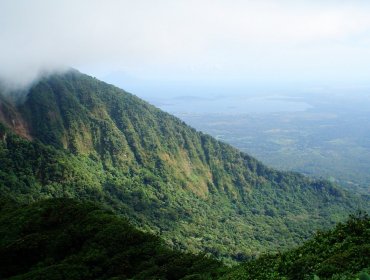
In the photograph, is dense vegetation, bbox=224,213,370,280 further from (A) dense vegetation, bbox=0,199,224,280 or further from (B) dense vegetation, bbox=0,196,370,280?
(A) dense vegetation, bbox=0,199,224,280

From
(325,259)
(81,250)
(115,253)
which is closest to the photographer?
(325,259)

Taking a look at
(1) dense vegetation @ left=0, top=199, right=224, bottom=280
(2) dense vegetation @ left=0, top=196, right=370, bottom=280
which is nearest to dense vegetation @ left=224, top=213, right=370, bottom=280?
(2) dense vegetation @ left=0, top=196, right=370, bottom=280

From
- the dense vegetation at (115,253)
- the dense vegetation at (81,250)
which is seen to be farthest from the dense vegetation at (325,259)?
the dense vegetation at (81,250)

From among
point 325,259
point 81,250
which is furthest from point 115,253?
point 325,259

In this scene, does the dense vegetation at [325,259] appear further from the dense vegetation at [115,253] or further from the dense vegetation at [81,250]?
the dense vegetation at [81,250]

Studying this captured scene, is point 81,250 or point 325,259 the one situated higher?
point 325,259

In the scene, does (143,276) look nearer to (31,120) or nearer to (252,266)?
(252,266)

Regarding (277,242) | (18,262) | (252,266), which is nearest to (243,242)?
(277,242)

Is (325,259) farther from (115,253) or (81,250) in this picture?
(81,250)
